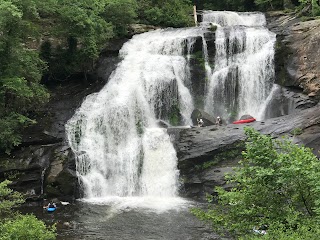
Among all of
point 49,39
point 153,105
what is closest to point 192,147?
point 153,105

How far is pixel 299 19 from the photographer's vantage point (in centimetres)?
3488

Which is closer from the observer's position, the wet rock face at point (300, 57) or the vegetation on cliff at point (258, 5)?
the wet rock face at point (300, 57)

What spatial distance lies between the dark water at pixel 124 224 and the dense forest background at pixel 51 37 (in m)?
6.33

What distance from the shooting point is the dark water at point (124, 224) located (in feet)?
54.0

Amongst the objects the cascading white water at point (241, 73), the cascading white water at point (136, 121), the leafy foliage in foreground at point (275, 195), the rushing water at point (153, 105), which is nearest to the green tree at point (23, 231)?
the leafy foliage in foreground at point (275, 195)

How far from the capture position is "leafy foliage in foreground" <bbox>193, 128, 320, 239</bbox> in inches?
340

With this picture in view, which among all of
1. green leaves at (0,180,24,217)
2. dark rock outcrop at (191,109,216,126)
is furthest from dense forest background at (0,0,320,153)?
green leaves at (0,180,24,217)

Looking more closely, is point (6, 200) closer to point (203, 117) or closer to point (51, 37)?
point (203, 117)

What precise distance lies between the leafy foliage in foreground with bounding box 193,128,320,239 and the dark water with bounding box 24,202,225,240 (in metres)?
6.61

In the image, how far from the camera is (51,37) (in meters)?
31.1

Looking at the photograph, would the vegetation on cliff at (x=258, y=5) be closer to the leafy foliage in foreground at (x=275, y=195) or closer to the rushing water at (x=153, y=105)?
the rushing water at (x=153, y=105)

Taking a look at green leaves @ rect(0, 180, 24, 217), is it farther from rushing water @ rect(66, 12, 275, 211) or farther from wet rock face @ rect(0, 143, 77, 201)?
rushing water @ rect(66, 12, 275, 211)

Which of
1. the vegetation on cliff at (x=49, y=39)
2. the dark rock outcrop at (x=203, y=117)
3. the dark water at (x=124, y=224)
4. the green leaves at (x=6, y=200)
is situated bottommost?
the dark water at (x=124, y=224)

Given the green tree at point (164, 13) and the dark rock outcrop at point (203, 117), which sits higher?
the green tree at point (164, 13)
